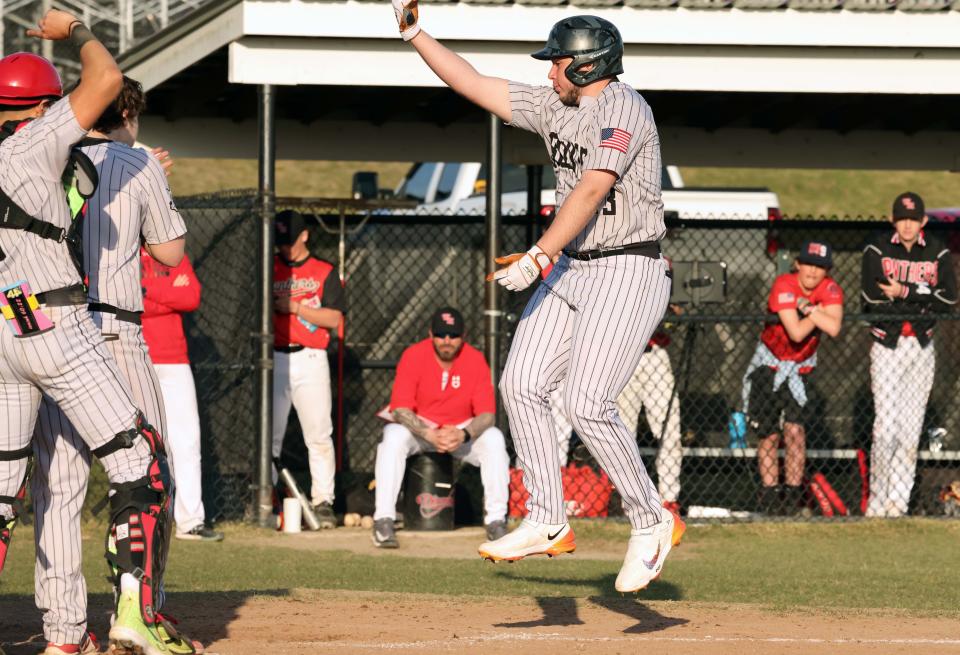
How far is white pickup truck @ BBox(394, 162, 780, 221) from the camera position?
13.9 metres

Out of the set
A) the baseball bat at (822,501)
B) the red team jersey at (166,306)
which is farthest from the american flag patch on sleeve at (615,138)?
the baseball bat at (822,501)

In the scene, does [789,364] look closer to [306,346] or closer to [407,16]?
[306,346]

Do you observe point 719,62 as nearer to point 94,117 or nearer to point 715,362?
point 715,362

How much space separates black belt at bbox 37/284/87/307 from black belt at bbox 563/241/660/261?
198 centimetres

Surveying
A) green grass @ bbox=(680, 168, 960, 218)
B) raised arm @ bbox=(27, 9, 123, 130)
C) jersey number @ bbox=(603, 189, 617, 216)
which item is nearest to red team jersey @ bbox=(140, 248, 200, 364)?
jersey number @ bbox=(603, 189, 617, 216)

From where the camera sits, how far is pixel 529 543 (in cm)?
593

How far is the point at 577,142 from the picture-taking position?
19.0ft

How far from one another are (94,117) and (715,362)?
26.4 ft

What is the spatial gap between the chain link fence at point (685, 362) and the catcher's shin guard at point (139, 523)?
19.3 feet

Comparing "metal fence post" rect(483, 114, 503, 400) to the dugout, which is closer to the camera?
the dugout

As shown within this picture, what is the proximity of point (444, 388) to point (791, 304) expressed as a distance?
266cm

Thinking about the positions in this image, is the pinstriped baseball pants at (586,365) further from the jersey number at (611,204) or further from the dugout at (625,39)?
the dugout at (625,39)

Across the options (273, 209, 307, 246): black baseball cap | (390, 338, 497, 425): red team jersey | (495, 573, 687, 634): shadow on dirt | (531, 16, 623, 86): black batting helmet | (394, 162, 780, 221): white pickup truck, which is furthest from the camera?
(394, 162, 780, 221): white pickup truck

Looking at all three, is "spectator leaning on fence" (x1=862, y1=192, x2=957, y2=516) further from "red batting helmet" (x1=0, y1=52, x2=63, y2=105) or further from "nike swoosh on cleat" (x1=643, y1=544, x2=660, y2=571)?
"red batting helmet" (x1=0, y1=52, x2=63, y2=105)
